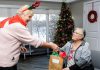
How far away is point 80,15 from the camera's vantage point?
9.09 m

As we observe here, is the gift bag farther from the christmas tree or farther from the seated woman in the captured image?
the christmas tree

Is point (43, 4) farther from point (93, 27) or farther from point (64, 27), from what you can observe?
point (93, 27)

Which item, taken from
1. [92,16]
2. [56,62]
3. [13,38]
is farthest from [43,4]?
[13,38]

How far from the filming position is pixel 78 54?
2451 millimetres

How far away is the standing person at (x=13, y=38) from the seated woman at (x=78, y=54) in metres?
0.63

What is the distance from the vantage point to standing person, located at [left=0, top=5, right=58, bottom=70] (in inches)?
74.3

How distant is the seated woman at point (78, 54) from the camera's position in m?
2.40

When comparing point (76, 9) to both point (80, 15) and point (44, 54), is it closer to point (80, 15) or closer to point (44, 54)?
point (80, 15)

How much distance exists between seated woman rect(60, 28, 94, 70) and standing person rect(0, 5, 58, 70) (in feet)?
2.08

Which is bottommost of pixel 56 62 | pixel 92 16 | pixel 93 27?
pixel 56 62

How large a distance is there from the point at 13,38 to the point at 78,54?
0.89 metres

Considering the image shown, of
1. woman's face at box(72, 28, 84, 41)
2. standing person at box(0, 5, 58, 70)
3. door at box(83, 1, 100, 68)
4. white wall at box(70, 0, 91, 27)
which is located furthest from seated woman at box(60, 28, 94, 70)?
white wall at box(70, 0, 91, 27)

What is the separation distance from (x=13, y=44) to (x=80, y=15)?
24.3ft

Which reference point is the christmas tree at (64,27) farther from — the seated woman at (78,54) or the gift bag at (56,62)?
the gift bag at (56,62)
